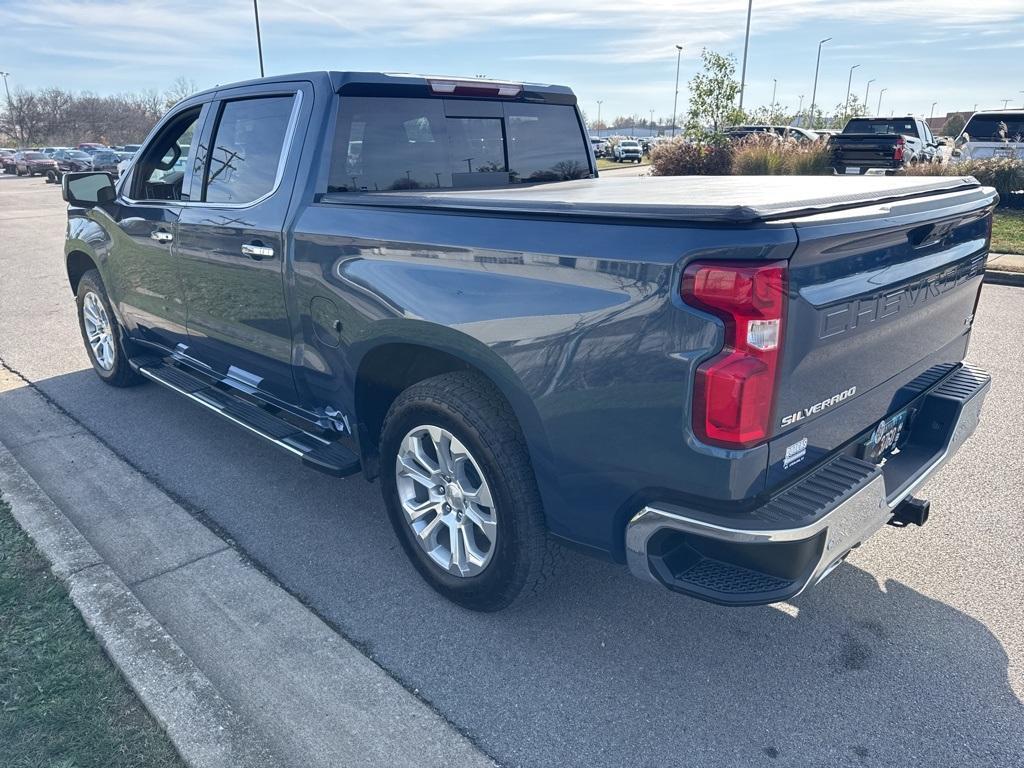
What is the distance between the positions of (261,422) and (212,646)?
129 cm

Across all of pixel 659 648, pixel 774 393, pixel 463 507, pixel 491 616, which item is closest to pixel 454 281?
pixel 463 507

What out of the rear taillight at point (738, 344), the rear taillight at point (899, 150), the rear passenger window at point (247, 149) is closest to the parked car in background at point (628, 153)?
the rear taillight at point (899, 150)

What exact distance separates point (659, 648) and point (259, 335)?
2.38 m

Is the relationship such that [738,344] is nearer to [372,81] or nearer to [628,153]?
[372,81]

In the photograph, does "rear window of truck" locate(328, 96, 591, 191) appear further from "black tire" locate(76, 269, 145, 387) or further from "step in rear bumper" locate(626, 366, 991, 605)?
"black tire" locate(76, 269, 145, 387)

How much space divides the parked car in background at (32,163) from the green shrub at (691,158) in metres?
40.8

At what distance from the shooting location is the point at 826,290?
2.21m

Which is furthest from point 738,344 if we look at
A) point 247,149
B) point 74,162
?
point 74,162

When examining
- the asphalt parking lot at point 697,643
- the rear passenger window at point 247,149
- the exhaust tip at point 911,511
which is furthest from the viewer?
the rear passenger window at point 247,149

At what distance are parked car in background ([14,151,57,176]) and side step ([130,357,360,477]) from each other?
162 ft

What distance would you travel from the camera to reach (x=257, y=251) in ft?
11.8

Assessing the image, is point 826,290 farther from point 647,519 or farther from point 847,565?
point 847,565

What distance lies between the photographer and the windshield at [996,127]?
54.4 ft

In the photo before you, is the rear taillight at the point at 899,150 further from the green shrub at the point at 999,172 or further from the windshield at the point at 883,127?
the windshield at the point at 883,127
